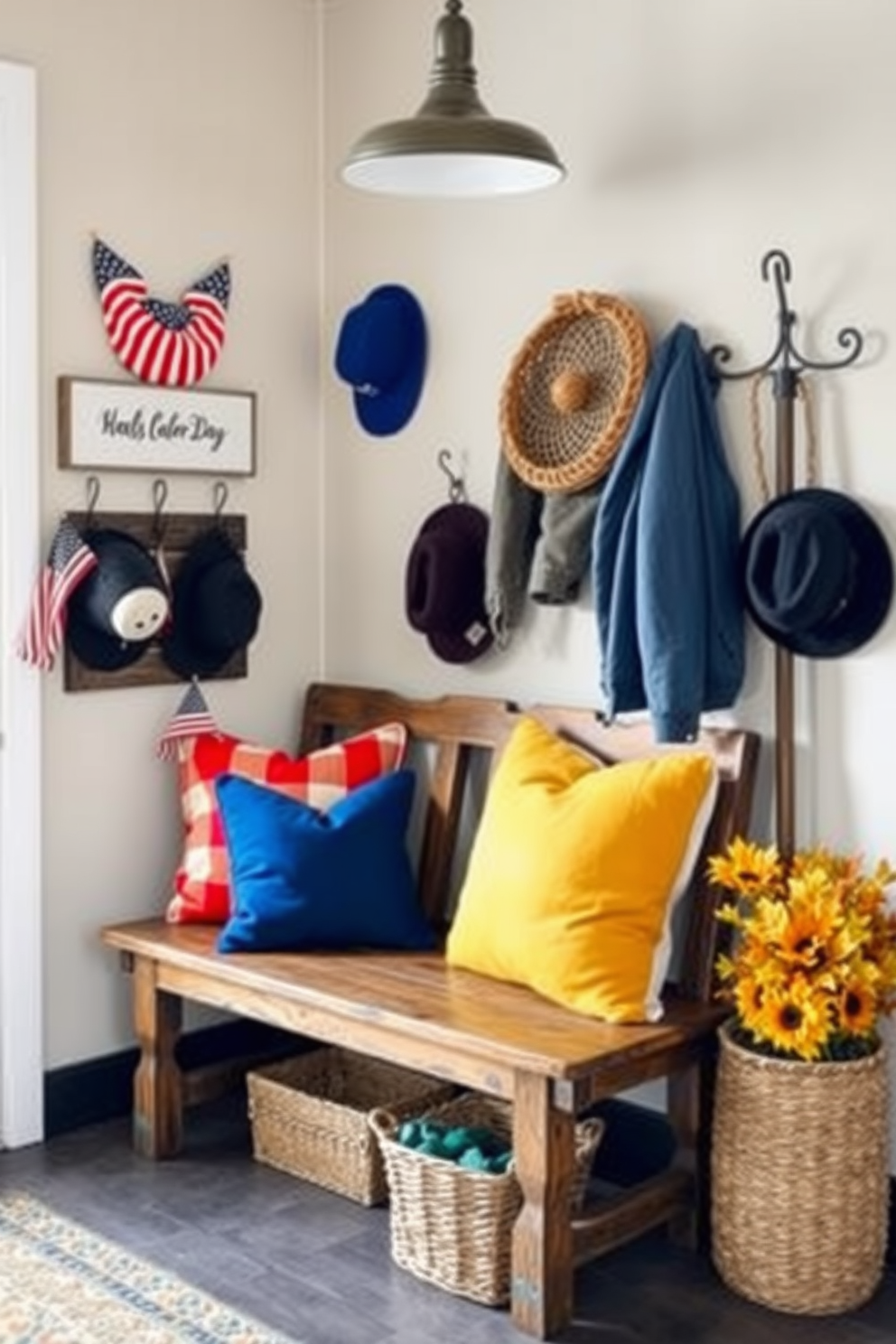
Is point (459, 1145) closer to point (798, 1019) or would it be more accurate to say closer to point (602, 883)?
point (602, 883)

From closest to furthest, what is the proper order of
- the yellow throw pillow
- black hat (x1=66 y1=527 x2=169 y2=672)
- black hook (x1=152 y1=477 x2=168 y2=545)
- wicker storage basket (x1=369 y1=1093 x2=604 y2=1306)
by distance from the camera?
wicker storage basket (x1=369 y1=1093 x2=604 y2=1306), the yellow throw pillow, black hat (x1=66 y1=527 x2=169 y2=672), black hook (x1=152 y1=477 x2=168 y2=545)

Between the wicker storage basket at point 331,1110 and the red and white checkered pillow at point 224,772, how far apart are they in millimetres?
390

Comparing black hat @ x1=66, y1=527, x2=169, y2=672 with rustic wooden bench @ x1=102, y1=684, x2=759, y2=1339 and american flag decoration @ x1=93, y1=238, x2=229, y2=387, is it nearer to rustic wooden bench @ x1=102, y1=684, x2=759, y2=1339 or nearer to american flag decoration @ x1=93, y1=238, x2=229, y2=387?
american flag decoration @ x1=93, y1=238, x2=229, y2=387

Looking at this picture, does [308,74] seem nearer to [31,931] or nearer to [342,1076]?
[31,931]

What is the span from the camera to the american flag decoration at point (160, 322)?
3562 mm

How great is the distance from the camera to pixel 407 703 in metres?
3.76

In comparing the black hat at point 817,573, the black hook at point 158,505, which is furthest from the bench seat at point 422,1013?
the black hook at point 158,505

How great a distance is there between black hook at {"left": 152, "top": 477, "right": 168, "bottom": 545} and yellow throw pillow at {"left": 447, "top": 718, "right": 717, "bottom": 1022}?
1.12 meters

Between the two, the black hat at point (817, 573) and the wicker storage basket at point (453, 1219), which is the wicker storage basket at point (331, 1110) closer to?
the wicker storage basket at point (453, 1219)

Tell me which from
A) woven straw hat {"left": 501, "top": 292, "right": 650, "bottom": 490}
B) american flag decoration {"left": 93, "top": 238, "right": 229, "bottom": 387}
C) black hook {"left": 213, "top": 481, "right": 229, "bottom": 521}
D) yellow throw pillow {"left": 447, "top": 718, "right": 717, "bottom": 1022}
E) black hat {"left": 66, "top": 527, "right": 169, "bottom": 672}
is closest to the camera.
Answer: yellow throw pillow {"left": 447, "top": 718, "right": 717, "bottom": 1022}

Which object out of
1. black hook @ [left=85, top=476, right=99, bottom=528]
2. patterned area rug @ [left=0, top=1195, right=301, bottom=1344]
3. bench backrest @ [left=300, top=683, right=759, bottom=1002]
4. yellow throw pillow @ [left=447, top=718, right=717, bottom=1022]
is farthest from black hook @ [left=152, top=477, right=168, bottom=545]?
patterned area rug @ [left=0, top=1195, right=301, bottom=1344]

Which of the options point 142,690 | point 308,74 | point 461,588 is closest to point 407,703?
point 461,588

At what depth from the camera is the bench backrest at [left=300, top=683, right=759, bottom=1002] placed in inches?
122

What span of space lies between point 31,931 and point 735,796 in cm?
152
